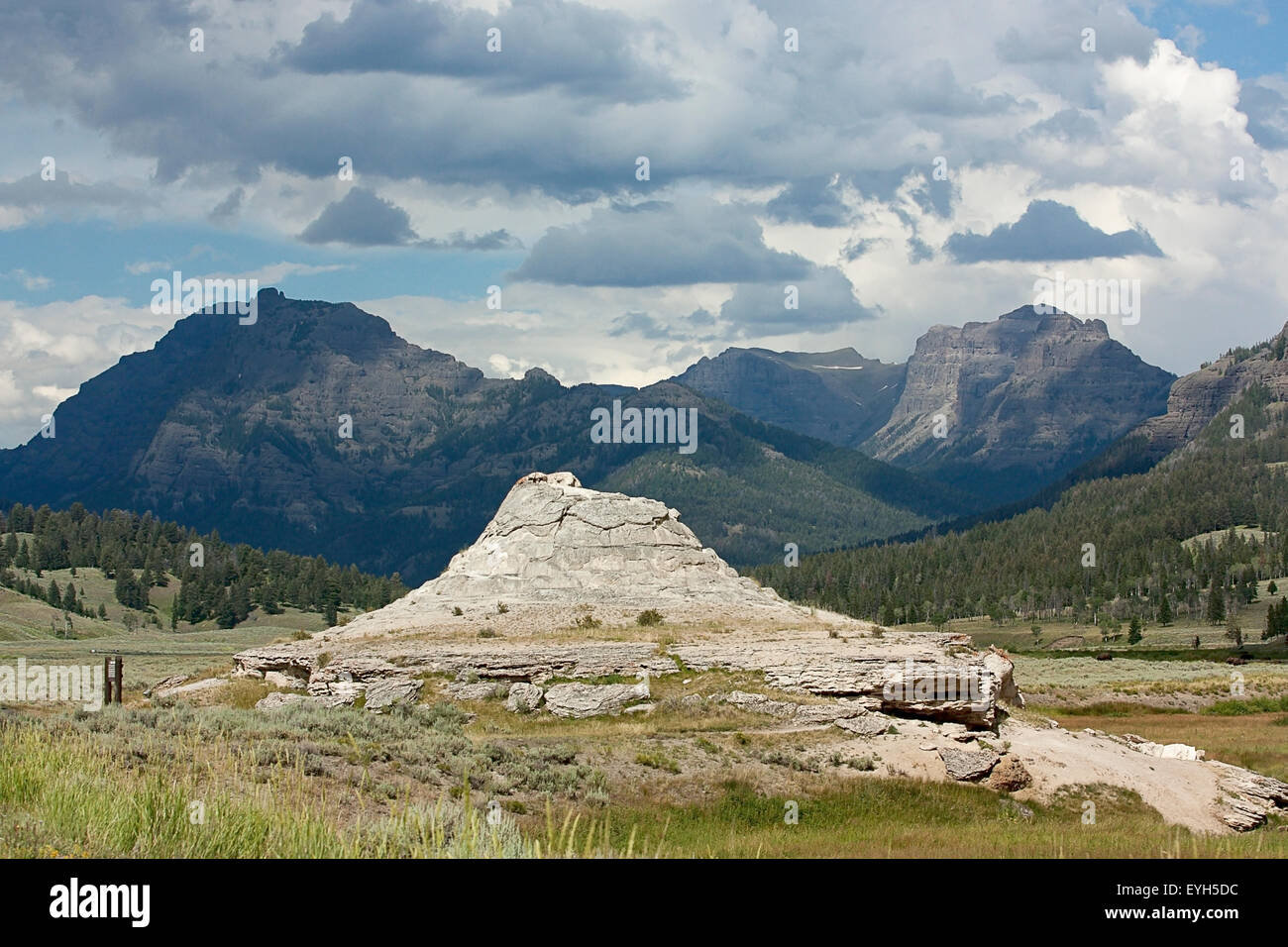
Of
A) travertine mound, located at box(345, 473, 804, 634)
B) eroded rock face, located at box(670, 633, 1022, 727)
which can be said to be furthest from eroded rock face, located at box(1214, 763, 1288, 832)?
travertine mound, located at box(345, 473, 804, 634)

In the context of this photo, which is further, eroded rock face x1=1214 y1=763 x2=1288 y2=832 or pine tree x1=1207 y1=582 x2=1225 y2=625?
pine tree x1=1207 y1=582 x2=1225 y2=625

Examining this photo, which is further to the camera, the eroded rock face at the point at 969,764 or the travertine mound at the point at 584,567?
the travertine mound at the point at 584,567

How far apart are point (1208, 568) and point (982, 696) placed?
175663mm

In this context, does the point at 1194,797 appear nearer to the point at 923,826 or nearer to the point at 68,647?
the point at 923,826

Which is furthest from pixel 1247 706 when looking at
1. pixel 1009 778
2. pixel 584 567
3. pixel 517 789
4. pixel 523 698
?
pixel 517 789

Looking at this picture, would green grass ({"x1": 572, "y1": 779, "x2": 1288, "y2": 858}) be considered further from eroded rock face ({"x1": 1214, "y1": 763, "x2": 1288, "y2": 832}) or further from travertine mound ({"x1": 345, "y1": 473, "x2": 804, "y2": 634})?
travertine mound ({"x1": 345, "y1": 473, "x2": 804, "y2": 634})

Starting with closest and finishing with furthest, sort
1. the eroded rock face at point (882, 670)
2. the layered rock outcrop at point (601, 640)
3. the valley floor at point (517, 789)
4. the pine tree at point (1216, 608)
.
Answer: the valley floor at point (517, 789) → the eroded rock face at point (882, 670) → the layered rock outcrop at point (601, 640) → the pine tree at point (1216, 608)

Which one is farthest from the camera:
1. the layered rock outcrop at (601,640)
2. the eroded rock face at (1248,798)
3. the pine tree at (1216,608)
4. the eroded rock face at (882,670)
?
the pine tree at (1216,608)

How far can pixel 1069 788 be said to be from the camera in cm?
3625

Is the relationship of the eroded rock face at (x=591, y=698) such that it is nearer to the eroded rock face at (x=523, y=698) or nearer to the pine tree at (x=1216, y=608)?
the eroded rock face at (x=523, y=698)

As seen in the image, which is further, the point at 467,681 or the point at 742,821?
the point at 467,681

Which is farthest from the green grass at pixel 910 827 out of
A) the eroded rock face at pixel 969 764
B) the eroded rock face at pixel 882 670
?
the eroded rock face at pixel 882 670

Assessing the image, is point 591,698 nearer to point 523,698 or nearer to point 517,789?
point 523,698
